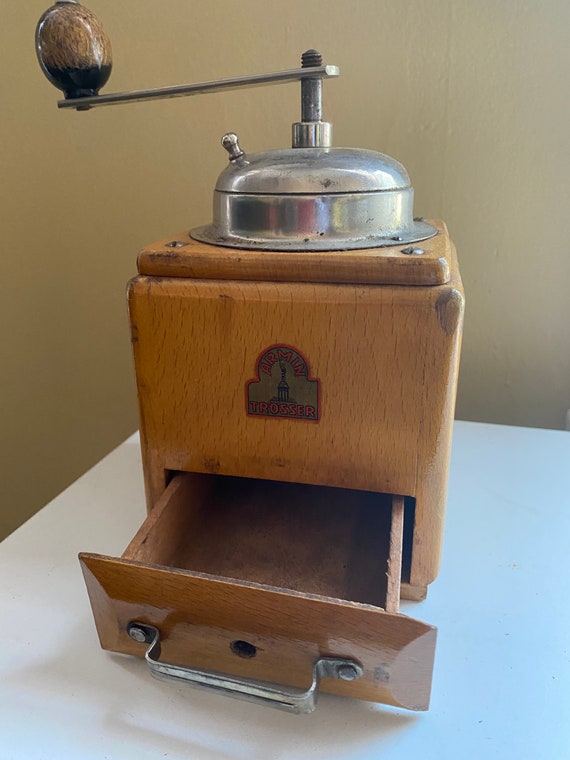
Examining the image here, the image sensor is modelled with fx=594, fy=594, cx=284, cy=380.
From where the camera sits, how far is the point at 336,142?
802mm

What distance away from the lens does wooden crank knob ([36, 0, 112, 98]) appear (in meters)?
0.48

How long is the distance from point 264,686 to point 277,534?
0.65 feet

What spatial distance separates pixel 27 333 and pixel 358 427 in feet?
2.58

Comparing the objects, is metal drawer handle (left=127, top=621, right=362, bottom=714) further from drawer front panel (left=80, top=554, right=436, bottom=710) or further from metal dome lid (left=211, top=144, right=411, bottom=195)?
metal dome lid (left=211, top=144, right=411, bottom=195)

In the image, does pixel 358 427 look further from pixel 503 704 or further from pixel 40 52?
pixel 40 52

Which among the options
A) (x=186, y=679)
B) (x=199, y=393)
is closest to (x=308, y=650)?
(x=186, y=679)

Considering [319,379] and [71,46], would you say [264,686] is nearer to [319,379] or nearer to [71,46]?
[319,379]

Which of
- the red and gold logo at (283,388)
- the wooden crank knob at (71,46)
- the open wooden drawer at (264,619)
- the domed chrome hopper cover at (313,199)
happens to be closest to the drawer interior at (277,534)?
the open wooden drawer at (264,619)

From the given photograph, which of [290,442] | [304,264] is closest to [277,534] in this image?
[290,442]

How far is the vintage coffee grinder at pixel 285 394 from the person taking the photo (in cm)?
38

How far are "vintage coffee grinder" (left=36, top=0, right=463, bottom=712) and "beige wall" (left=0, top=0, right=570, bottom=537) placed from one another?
289mm

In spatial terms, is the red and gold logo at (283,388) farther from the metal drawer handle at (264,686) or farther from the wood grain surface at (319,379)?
the metal drawer handle at (264,686)

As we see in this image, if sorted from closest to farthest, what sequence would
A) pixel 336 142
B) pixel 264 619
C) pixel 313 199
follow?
pixel 264 619 → pixel 313 199 → pixel 336 142

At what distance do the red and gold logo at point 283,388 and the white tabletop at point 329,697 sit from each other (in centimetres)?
19
